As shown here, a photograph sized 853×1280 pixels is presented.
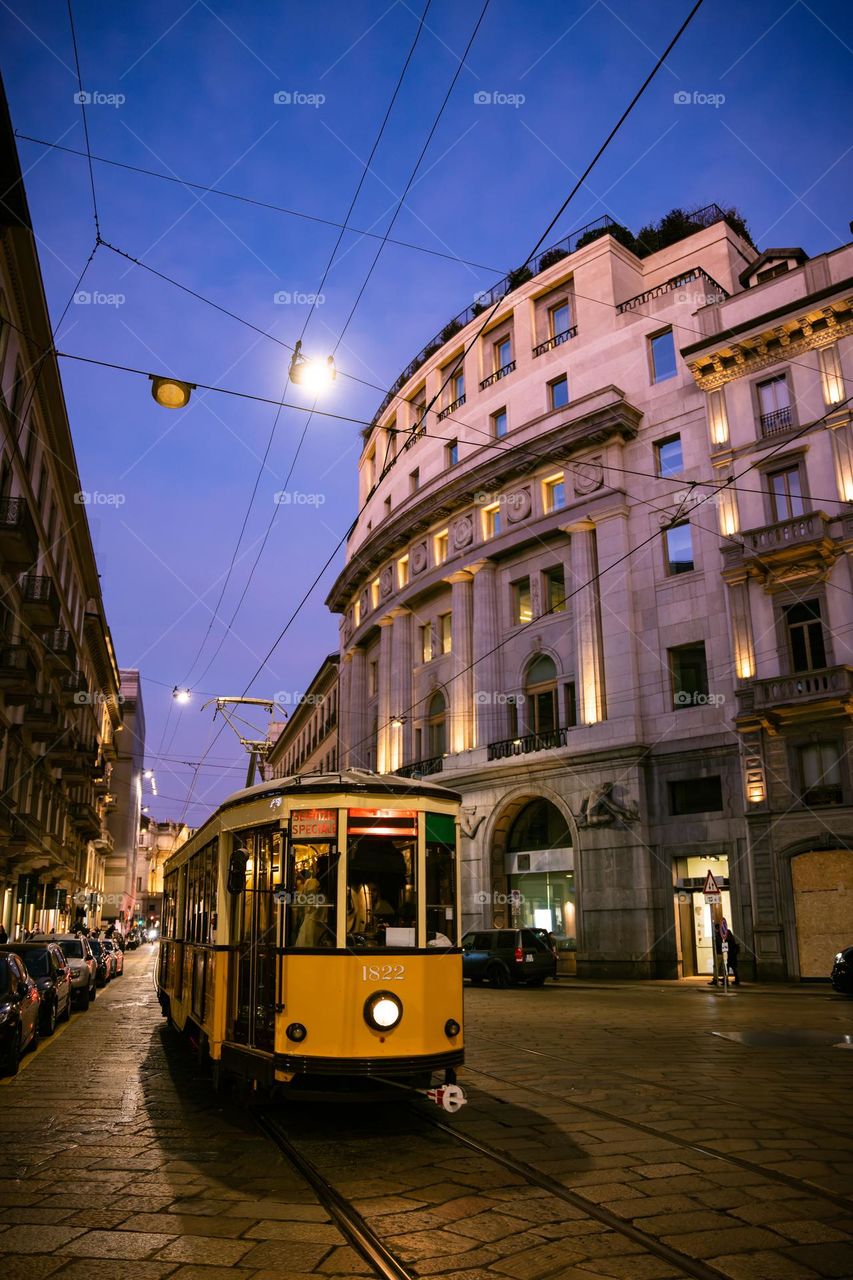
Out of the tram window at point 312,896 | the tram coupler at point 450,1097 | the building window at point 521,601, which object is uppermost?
the building window at point 521,601

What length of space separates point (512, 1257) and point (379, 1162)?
2.12m

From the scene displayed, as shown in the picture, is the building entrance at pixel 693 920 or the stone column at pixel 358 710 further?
the stone column at pixel 358 710

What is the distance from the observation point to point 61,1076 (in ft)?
35.8

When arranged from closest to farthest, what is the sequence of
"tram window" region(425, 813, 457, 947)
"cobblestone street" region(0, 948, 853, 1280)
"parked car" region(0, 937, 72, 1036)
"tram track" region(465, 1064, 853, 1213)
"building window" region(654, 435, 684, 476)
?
1. "cobblestone street" region(0, 948, 853, 1280)
2. "tram track" region(465, 1064, 853, 1213)
3. "tram window" region(425, 813, 457, 947)
4. "parked car" region(0, 937, 72, 1036)
5. "building window" region(654, 435, 684, 476)

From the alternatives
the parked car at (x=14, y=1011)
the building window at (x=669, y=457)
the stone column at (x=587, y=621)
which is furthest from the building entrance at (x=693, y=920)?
the parked car at (x=14, y=1011)

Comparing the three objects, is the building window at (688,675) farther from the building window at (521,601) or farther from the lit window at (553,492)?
the lit window at (553,492)

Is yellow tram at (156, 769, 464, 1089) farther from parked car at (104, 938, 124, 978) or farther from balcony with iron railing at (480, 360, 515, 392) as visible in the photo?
balcony with iron railing at (480, 360, 515, 392)

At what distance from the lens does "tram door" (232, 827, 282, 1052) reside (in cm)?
792

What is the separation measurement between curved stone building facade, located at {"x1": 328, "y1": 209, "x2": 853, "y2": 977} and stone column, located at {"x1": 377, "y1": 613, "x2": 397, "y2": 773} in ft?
3.52

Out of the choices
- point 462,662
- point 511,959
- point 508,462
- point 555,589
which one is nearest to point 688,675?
point 555,589

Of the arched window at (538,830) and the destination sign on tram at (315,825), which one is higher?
the arched window at (538,830)

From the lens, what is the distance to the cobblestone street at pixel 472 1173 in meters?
4.69

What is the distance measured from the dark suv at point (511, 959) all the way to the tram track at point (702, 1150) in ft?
52.9

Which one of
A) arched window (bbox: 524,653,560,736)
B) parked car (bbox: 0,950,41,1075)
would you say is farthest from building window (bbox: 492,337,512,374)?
parked car (bbox: 0,950,41,1075)
